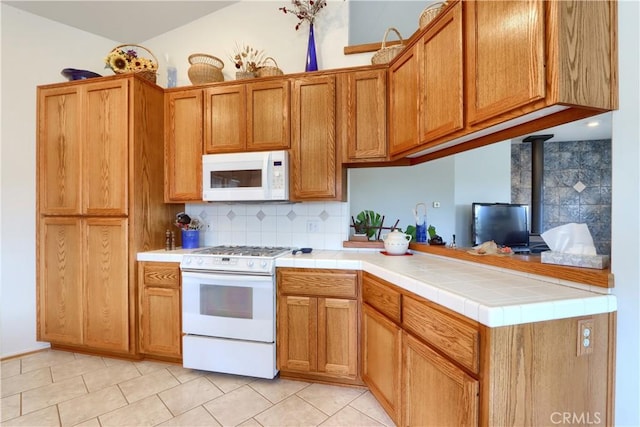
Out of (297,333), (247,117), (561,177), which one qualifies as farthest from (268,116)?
(561,177)

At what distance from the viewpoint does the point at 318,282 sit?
194 centimetres

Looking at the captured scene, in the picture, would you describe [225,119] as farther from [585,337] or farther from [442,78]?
[585,337]

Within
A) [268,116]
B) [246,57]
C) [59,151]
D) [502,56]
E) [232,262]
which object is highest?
[246,57]

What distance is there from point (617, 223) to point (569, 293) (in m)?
0.32

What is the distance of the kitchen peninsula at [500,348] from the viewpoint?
930 mm

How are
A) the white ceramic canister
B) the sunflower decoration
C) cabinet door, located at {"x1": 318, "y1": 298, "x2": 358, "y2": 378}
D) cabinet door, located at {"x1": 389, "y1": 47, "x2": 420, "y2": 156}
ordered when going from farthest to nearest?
the sunflower decoration < the white ceramic canister < cabinet door, located at {"x1": 318, "y1": 298, "x2": 358, "y2": 378} < cabinet door, located at {"x1": 389, "y1": 47, "x2": 420, "y2": 156}

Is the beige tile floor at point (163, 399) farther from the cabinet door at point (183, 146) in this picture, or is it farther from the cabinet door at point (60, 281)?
the cabinet door at point (183, 146)

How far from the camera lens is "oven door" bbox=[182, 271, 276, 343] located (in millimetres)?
1968

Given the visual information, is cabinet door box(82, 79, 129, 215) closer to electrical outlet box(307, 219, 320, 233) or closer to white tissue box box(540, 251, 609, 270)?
electrical outlet box(307, 219, 320, 233)

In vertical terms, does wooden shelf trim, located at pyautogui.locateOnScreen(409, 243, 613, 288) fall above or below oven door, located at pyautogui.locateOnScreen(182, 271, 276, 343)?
above

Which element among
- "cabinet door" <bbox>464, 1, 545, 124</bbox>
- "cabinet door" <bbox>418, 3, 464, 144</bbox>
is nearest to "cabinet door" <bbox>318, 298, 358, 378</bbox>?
"cabinet door" <bbox>418, 3, 464, 144</bbox>

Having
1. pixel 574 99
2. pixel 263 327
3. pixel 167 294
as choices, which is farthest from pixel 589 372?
pixel 167 294

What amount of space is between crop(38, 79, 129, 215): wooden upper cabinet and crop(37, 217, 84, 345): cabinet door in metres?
0.16

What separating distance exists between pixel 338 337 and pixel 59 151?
2.74 m
